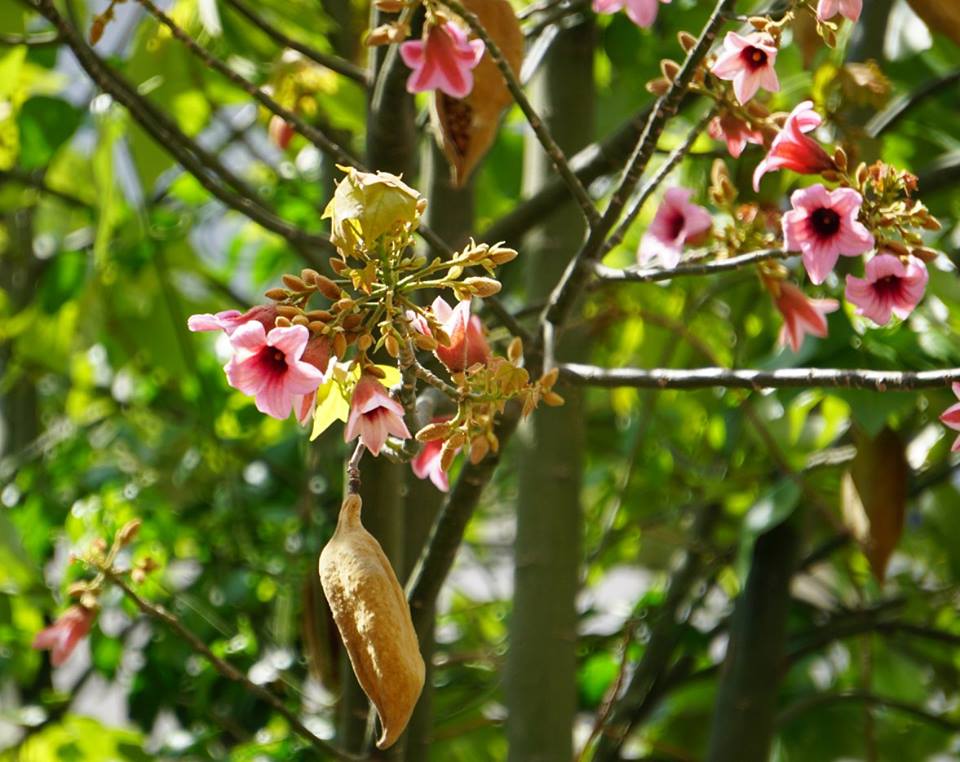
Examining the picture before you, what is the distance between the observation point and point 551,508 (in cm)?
109

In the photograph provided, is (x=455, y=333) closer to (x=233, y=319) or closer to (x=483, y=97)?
(x=233, y=319)

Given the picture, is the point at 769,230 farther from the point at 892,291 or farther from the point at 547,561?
the point at 547,561

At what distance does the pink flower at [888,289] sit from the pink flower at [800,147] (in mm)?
53

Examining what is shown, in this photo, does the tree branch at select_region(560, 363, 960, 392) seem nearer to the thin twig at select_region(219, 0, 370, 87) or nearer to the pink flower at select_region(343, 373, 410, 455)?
the pink flower at select_region(343, 373, 410, 455)

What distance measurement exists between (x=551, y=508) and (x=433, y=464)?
447 mm

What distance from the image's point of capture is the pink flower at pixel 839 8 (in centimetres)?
60

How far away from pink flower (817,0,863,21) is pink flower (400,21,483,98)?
0.55 ft

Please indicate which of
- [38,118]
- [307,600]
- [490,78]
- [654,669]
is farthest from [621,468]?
[490,78]

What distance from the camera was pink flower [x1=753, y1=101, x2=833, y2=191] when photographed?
660 mm

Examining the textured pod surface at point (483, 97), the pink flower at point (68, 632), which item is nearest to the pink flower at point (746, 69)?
the textured pod surface at point (483, 97)

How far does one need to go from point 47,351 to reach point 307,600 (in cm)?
53

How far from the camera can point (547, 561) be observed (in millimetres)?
1070

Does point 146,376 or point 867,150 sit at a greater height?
point 867,150

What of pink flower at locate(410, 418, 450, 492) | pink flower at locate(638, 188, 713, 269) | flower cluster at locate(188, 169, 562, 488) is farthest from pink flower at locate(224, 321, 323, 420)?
pink flower at locate(638, 188, 713, 269)
